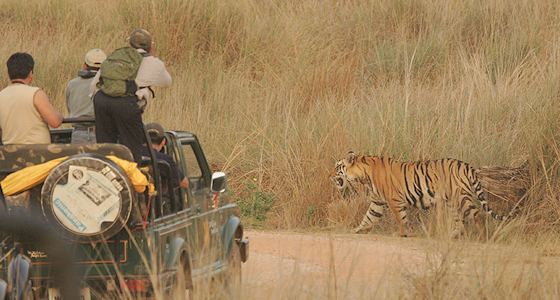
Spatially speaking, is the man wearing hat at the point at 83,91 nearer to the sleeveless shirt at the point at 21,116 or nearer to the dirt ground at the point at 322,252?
the sleeveless shirt at the point at 21,116

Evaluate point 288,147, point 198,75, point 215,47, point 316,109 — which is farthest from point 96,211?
point 215,47

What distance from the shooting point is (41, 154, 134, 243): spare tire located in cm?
487

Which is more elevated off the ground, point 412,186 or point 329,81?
point 329,81

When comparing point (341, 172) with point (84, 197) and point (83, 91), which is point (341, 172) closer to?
point (83, 91)

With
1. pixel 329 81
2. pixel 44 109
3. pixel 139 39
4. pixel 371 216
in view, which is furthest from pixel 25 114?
pixel 329 81

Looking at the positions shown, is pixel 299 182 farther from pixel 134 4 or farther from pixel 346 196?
pixel 134 4

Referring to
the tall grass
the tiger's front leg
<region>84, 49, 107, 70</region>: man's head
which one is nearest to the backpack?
<region>84, 49, 107, 70</region>: man's head

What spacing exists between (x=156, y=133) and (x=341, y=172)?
4.87m

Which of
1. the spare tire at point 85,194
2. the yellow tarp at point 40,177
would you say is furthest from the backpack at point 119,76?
the spare tire at point 85,194

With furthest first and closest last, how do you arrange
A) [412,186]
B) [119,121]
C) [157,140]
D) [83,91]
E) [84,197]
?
[412,186] → [83,91] → [157,140] → [119,121] → [84,197]

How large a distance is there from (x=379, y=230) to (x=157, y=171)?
574 cm

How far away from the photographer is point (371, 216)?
10.5 m

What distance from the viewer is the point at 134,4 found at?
62.6ft

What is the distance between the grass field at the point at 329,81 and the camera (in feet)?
37.8
